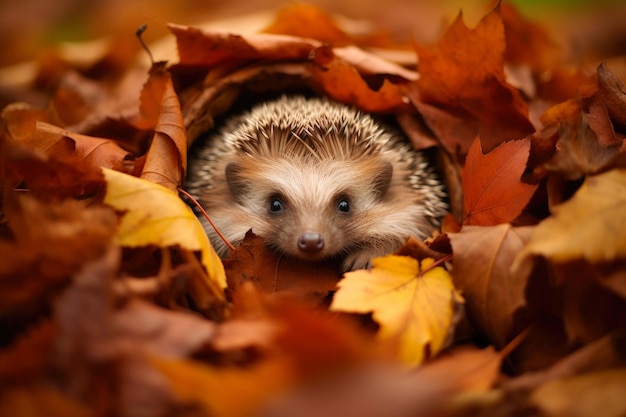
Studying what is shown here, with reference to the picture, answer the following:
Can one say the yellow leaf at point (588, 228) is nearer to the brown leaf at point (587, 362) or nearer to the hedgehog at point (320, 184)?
the brown leaf at point (587, 362)

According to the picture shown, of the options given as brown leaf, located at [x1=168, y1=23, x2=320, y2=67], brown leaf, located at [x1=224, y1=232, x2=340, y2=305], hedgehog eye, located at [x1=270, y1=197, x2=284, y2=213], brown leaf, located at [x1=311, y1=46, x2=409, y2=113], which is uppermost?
brown leaf, located at [x1=168, y1=23, x2=320, y2=67]

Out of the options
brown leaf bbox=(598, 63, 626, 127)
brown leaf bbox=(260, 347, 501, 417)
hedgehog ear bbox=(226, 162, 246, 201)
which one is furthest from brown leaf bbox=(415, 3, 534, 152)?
brown leaf bbox=(260, 347, 501, 417)

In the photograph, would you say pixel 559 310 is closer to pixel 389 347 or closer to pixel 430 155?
pixel 389 347

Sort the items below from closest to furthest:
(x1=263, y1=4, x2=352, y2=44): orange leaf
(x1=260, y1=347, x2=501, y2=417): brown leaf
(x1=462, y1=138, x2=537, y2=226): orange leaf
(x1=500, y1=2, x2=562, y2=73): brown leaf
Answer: (x1=260, y1=347, x2=501, y2=417): brown leaf
(x1=462, y1=138, x2=537, y2=226): orange leaf
(x1=263, y1=4, x2=352, y2=44): orange leaf
(x1=500, y1=2, x2=562, y2=73): brown leaf

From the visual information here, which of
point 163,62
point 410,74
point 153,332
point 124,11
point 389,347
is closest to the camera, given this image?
point 389,347

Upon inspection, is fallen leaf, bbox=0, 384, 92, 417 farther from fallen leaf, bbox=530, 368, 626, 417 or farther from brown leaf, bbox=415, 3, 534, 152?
brown leaf, bbox=415, 3, 534, 152

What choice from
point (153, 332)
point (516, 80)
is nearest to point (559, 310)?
point (153, 332)
